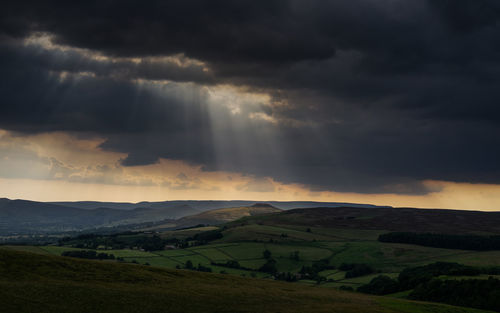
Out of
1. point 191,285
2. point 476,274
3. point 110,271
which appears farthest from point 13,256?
point 476,274

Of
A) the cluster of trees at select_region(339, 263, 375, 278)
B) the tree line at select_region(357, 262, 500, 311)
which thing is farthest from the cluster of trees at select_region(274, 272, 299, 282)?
the tree line at select_region(357, 262, 500, 311)

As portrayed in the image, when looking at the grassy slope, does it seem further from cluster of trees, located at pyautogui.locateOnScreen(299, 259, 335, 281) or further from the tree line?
cluster of trees, located at pyautogui.locateOnScreen(299, 259, 335, 281)

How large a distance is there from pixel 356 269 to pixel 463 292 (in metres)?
103

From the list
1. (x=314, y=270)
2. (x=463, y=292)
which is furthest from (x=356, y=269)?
(x=463, y=292)

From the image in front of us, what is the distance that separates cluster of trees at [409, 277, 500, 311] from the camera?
250 ft

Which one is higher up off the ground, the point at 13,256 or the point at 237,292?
the point at 13,256

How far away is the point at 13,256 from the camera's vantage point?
58.6 m

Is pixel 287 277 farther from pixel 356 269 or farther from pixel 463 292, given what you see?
pixel 463 292

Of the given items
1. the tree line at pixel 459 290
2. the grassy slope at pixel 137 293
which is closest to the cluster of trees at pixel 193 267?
the tree line at pixel 459 290

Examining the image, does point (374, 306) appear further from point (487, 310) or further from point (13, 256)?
point (13, 256)

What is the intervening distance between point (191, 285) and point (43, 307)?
1012 inches

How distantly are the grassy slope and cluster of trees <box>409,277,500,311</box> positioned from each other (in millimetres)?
8428

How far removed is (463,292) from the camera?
8350 cm

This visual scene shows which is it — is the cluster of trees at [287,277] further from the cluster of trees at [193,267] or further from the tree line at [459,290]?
the tree line at [459,290]
